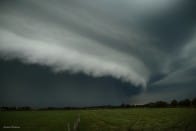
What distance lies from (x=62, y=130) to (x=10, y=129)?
4.17 meters

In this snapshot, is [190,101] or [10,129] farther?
[190,101]

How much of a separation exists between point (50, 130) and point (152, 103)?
81763mm

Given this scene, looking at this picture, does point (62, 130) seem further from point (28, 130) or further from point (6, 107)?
point (6, 107)

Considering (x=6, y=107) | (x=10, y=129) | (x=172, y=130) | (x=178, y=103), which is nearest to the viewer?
(x=172, y=130)

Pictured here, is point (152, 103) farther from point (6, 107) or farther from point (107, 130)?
point (107, 130)

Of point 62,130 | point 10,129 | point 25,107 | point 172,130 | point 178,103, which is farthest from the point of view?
point 25,107

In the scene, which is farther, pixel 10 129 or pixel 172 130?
pixel 10 129

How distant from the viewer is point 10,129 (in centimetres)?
1786

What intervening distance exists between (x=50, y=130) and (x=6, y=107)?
84.2m

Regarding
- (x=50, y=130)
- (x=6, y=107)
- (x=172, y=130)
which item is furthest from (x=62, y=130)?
(x=6, y=107)

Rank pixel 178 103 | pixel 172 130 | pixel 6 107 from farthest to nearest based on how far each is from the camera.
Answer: pixel 6 107 < pixel 178 103 < pixel 172 130

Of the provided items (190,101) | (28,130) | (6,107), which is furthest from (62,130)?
(6,107)

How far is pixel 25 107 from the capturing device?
10269cm

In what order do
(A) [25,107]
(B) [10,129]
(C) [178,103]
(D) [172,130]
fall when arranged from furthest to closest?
(A) [25,107] → (C) [178,103] → (B) [10,129] → (D) [172,130]
